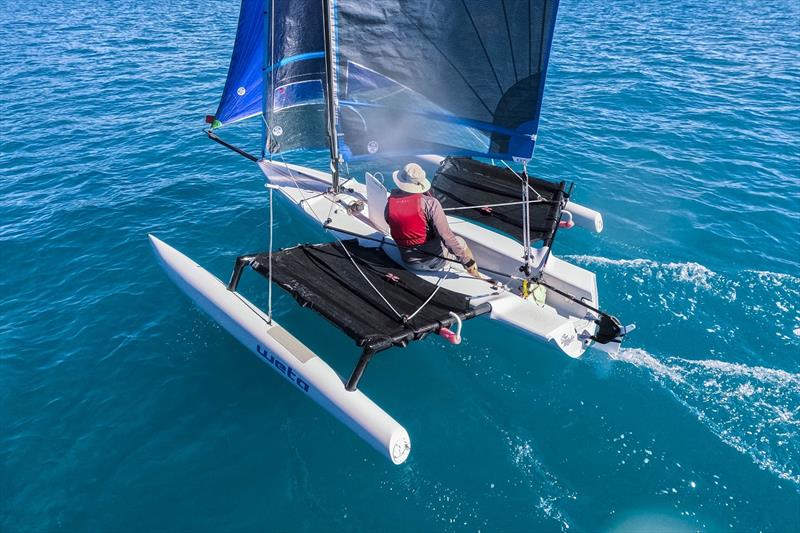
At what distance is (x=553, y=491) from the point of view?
594cm

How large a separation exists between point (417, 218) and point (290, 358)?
2606mm

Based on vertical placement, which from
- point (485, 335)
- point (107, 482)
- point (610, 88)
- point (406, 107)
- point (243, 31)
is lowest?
point (107, 482)

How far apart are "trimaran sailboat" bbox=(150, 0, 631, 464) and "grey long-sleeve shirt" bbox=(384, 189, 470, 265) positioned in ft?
1.03

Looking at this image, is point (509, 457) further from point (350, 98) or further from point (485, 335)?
point (350, 98)

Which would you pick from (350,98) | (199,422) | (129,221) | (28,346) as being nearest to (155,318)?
(28,346)

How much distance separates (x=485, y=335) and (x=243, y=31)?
21.8 feet

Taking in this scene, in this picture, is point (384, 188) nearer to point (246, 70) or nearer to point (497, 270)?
point (497, 270)

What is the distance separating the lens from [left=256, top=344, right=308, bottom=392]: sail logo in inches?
253

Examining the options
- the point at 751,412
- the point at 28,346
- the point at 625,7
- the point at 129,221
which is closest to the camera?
the point at 751,412

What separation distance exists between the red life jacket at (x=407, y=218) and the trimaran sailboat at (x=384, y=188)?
0.67 m

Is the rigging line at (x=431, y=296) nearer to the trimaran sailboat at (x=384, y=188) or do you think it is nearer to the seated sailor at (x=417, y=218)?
the trimaran sailboat at (x=384, y=188)

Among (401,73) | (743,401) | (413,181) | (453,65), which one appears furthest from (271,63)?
(743,401)

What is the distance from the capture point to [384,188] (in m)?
8.47

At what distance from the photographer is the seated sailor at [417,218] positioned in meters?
7.06
